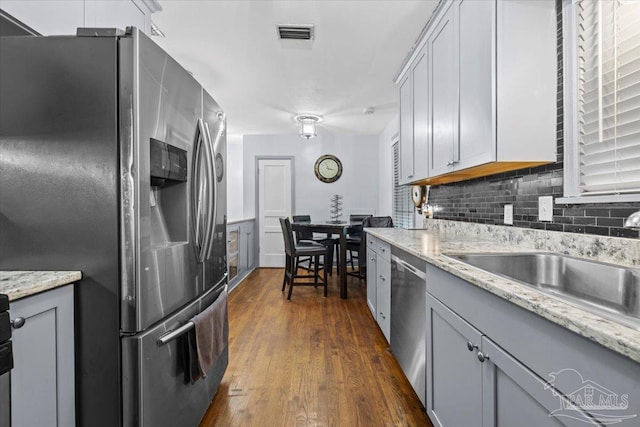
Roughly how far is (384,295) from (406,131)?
1.48m

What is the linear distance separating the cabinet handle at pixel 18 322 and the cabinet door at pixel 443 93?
6.80 feet

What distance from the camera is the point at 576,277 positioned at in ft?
4.12

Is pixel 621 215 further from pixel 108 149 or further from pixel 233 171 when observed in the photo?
pixel 233 171

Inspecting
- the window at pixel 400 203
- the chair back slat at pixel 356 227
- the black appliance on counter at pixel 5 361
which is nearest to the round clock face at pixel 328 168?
the chair back slat at pixel 356 227

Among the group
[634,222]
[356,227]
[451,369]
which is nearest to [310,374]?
[451,369]

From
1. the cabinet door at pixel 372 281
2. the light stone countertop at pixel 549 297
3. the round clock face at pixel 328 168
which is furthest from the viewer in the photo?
the round clock face at pixel 328 168

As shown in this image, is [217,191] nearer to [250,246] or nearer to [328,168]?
[250,246]

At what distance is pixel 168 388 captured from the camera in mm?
1234

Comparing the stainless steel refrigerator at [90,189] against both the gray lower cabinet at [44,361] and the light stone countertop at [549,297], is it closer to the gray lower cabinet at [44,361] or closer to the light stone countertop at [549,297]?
the gray lower cabinet at [44,361]

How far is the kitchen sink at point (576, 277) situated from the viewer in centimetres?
101

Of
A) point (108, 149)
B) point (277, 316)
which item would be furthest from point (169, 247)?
point (277, 316)

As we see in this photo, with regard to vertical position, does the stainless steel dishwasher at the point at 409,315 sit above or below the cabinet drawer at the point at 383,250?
below

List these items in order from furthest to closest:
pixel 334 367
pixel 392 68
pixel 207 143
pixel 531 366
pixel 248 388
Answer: pixel 392 68 → pixel 334 367 → pixel 248 388 → pixel 207 143 → pixel 531 366

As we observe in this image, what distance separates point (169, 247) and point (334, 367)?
1531 mm
